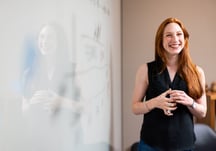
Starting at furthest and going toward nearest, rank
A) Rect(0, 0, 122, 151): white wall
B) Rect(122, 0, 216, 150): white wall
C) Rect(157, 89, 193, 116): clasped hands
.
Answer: Rect(122, 0, 216, 150): white wall → Rect(157, 89, 193, 116): clasped hands → Rect(0, 0, 122, 151): white wall

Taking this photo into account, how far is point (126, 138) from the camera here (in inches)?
102

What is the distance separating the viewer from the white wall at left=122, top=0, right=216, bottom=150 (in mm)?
2451

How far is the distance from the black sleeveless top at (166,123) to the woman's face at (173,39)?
4.2 inches

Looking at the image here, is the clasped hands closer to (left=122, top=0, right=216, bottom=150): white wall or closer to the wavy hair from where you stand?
the wavy hair

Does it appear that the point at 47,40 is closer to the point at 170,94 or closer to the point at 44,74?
the point at 44,74

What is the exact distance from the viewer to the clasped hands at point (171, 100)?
4.40ft

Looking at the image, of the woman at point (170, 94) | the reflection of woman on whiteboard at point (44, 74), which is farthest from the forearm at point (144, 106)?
the reflection of woman on whiteboard at point (44, 74)

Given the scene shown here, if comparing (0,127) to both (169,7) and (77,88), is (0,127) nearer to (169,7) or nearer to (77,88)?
(77,88)

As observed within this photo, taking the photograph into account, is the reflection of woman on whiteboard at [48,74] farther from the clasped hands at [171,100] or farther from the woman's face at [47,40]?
the clasped hands at [171,100]

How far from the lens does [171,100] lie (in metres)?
1.35

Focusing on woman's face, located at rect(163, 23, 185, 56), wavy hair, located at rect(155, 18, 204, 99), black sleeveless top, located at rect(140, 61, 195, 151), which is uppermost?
woman's face, located at rect(163, 23, 185, 56)

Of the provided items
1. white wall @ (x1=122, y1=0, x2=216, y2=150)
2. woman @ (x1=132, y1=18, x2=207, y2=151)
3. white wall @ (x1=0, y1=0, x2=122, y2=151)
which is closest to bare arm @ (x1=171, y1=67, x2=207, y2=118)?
woman @ (x1=132, y1=18, x2=207, y2=151)

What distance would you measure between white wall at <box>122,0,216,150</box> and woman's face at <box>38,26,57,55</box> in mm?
1905

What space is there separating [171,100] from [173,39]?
32cm
